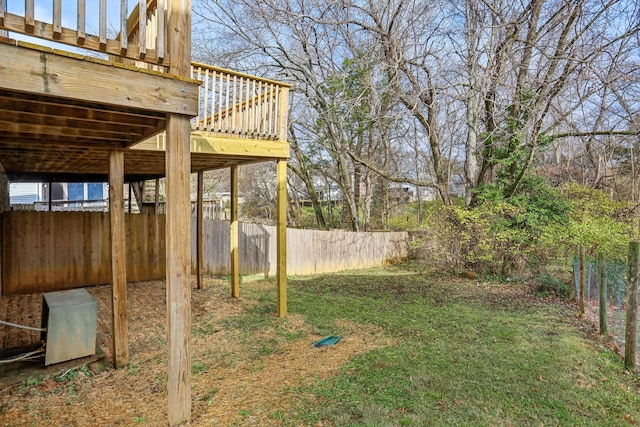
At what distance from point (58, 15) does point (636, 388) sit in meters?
5.81

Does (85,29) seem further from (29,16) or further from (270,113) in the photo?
(270,113)

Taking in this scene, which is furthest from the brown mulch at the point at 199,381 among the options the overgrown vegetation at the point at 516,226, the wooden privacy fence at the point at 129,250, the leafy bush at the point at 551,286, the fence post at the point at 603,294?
the overgrown vegetation at the point at 516,226

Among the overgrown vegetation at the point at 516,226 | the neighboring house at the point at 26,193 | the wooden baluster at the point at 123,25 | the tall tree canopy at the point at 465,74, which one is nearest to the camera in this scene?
the wooden baluster at the point at 123,25

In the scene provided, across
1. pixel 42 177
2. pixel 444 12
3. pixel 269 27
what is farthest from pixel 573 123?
pixel 42 177

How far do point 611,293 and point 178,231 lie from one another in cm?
678

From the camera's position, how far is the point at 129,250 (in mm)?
8383

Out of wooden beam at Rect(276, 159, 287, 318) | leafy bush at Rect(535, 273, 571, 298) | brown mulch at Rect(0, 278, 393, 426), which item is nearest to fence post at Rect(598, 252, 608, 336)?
leafy bush at Rect(535, 273, 571, 298)

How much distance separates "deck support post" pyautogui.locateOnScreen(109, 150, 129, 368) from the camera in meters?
Answer: 3.86

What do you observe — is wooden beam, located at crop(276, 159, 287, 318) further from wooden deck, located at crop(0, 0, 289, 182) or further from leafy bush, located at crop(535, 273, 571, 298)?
leafy bush, located at crop(535, 273, 571, 298)

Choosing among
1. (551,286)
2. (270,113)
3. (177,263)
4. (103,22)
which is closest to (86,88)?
(103,22)

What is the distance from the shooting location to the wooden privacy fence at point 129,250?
7.01 m

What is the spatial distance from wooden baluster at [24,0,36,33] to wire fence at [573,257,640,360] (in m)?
6.26

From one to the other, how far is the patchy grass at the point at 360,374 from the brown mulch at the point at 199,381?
0.04ft

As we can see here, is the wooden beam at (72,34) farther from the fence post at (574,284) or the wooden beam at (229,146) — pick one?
the fence post at (574,284)
